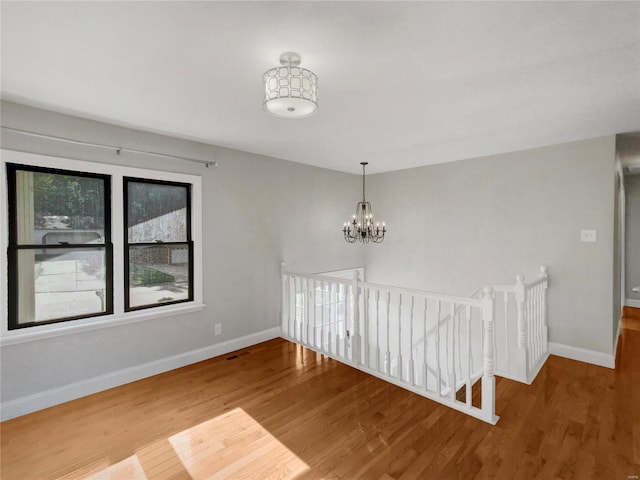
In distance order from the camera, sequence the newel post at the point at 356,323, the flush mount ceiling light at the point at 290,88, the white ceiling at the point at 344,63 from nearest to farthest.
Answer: the white ceiling at the point at 344,63 → the flush mount ceiling light at the point at 290,88 → the newel post at the point at 356,323

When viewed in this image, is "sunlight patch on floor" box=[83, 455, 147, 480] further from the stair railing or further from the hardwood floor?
the stair railing

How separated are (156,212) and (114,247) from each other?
53 centimetres

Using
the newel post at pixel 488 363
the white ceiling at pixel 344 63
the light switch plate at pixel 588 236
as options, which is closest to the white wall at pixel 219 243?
the white ceiling at pixel 344 63

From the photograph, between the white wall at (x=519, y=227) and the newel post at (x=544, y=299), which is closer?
the white wall at (x=519, y=227)

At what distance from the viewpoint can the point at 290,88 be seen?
166 cm

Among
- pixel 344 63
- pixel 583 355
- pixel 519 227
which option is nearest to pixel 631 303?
pixel 583 355

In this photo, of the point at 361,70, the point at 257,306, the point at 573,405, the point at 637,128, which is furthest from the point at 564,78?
the point at 257,306

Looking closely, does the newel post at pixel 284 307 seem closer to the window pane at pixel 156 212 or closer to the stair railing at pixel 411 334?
the stair railing at pixel 411 334

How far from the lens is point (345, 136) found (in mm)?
3215

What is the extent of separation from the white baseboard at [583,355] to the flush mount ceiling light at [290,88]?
385cm

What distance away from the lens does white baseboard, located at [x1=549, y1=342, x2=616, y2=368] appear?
325cm

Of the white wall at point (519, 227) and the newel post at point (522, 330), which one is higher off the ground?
the white wall at point (519, 227)

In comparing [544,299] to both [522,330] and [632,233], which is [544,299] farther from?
[632,233]

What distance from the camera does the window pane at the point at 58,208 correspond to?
2.46 m
